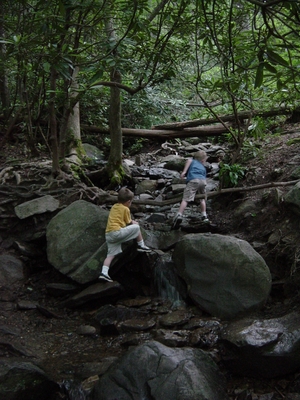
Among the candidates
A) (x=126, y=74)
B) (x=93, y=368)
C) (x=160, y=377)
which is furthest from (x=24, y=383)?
(x=126, y=74)

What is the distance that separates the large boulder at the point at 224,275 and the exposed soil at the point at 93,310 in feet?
0.97

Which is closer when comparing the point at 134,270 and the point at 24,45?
the point at 24,45

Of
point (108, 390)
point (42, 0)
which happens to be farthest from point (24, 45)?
point (108, 390)

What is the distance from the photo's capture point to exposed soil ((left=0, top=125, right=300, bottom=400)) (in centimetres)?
449

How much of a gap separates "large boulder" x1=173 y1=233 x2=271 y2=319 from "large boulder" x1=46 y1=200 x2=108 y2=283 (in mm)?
1396

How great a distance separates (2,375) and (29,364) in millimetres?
343

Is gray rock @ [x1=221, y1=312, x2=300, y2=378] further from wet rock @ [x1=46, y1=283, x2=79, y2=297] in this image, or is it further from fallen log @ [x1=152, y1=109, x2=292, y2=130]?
fallen log @ [x1=152, y1=109, x2=292, y2=130]

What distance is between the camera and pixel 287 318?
4520 mm

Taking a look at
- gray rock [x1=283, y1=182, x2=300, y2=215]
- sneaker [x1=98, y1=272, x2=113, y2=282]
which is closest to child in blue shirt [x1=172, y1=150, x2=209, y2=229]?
gray rock [x1=283, y1=182, x2=300, y2=215]

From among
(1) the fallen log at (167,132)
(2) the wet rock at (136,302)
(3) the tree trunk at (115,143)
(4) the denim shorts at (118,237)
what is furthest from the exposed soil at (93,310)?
(1) the fallen log at (167,132)

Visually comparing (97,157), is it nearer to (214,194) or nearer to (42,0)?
(214,194)

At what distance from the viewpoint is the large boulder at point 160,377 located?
3670 millimetres

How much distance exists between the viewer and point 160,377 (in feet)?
12.4

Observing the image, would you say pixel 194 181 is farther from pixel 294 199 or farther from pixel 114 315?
pixel 114 315
